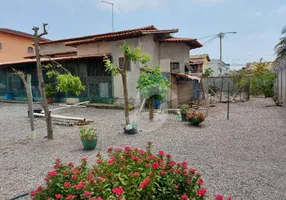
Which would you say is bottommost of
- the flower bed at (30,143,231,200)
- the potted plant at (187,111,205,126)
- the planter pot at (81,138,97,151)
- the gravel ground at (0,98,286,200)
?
the gravel ground at (0,98,286,200)

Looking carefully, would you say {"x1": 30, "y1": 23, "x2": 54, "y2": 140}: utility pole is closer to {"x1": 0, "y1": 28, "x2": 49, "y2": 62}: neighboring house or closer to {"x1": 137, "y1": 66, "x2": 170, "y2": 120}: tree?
{"x1": 137, "y1": 66, "x2": 170, "y2": 120}: tree

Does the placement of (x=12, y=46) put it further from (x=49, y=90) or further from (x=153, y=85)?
(x=153, y=85)

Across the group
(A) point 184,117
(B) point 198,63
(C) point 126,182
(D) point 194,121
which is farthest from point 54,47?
(C) point 126,182

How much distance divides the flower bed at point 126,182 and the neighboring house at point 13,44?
2879 cm

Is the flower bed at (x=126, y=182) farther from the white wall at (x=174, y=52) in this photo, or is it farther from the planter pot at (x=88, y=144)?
the white wall at (x=174, y=52)

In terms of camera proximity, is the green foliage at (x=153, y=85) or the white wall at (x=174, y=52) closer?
the green foliage at (x=153, y=85)

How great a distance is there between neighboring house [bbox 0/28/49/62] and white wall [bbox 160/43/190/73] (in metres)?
21.9

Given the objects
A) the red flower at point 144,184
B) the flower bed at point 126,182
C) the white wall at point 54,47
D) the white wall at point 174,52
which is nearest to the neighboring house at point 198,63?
the white wall at point 174,52

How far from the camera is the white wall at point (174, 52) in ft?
45.0

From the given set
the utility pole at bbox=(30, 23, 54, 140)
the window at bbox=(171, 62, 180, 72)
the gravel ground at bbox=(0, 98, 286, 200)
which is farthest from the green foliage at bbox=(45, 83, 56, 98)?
the utility pole at bbox=(30, 23, 54, 140)

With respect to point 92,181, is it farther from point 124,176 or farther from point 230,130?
point 230,130

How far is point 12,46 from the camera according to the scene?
26.2 m

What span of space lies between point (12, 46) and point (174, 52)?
2280 centimetres

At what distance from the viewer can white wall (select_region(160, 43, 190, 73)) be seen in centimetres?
1373
